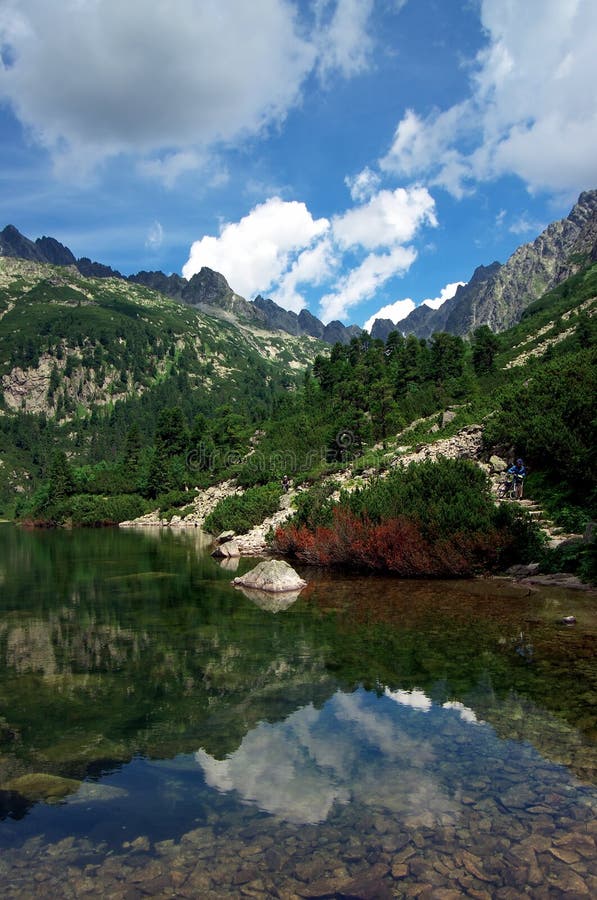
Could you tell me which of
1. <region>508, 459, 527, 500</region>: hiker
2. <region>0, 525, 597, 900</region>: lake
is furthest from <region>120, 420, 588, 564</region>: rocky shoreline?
<region>0, 525, 597, 900</region>: lake

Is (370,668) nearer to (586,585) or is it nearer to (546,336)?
(586,585)

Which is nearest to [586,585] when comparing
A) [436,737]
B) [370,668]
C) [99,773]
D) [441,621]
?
[441,621]

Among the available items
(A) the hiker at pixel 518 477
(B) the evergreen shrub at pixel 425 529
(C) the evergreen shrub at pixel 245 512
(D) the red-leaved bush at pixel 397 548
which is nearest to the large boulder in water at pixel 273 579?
(D) the red-leaved bush at pixel 397 548

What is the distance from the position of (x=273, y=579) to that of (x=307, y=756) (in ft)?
45.0

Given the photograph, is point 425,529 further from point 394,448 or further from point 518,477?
point 394,448

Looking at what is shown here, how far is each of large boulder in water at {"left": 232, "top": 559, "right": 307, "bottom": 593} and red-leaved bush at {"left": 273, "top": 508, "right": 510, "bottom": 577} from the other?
2.83m

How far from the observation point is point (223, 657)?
12.5m

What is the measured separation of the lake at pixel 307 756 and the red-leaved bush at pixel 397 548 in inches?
180

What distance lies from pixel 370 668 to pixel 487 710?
2879 mm

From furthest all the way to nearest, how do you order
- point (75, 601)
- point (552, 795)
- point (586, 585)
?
point (75, 601), point (586, 585), point (552, 795)

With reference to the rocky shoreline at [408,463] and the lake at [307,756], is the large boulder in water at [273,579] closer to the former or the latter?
the lake at [307,756]

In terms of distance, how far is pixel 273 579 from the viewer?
2142 centimetres

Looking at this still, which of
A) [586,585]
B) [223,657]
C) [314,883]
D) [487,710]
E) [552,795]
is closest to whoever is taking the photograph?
[314,883]

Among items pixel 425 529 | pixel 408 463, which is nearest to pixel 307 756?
pixel 425 529
